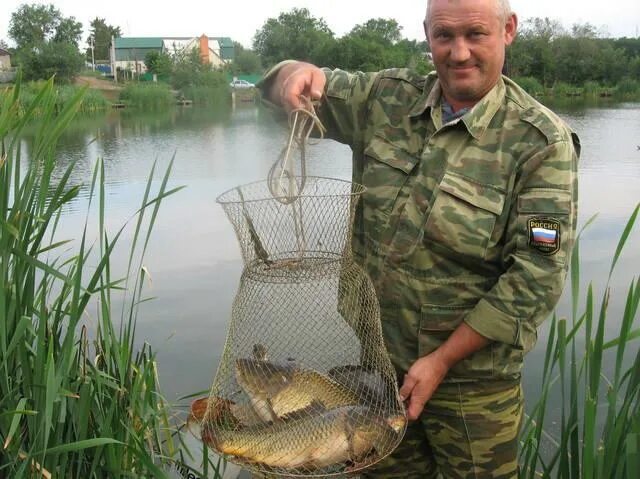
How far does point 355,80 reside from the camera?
2.53 metres

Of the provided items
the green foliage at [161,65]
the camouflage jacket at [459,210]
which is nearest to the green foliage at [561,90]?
the green foliage at [161,65]

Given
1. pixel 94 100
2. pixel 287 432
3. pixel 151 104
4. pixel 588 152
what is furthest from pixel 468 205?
pixel 151 104

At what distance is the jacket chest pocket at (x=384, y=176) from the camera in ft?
7.78

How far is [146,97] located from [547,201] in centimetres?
4039

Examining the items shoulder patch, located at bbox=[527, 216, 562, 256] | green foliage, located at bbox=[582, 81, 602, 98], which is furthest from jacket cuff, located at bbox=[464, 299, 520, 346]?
green foliage, located at bbox=[582, 81, 602, 98]

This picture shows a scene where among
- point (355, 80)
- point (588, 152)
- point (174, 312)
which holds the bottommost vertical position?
point (174, 312)

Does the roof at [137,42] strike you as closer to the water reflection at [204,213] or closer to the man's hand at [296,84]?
the water reflection at [204,213]

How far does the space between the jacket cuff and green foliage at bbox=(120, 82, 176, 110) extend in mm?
38815

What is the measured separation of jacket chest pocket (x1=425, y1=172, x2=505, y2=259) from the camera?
2.17m

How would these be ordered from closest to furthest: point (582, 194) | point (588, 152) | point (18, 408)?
point (18, 408) → point (582, 194) → point (588, 152)

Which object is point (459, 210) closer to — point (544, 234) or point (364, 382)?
point (544, 234)

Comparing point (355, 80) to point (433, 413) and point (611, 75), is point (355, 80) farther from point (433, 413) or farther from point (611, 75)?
point (611, 75)

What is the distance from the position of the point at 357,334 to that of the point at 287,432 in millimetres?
480

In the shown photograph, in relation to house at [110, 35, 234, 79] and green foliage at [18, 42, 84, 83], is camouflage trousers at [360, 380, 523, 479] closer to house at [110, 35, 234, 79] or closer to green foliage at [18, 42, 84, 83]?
green foliage at [18, 42, 84, 83]
